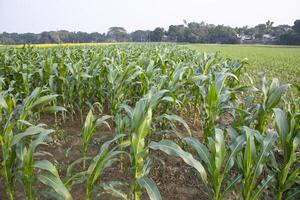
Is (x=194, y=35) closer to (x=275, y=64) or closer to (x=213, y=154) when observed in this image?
(x=275, y=64)

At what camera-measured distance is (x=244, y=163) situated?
76.5 inches

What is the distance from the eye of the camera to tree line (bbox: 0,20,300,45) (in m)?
56.9

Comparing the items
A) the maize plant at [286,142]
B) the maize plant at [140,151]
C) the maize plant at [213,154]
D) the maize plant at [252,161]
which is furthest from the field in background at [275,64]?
the maize plant at [140,151]

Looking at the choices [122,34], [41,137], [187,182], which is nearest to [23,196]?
[41,137]

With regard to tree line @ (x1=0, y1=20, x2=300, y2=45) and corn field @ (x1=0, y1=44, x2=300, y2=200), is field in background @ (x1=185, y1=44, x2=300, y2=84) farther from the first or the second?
tree line @ (x1=0, y1=20, x2=300, y2=45)

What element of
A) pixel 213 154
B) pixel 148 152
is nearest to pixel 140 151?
pixel 213 154

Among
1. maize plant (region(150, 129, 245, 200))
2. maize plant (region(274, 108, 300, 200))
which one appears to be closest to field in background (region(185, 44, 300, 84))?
maize plant (region(274, 108, 300, 200))

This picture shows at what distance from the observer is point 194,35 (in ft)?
229

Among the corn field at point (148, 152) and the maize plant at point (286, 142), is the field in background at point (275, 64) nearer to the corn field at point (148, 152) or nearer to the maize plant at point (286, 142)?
the corn field at point (148, 152)

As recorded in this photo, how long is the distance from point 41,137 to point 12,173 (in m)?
0.41

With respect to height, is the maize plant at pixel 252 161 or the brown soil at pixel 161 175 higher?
the maize plant at pixel 252 161

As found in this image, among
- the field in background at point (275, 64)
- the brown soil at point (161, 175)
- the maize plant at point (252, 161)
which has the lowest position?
the field in background at point (275, 64)

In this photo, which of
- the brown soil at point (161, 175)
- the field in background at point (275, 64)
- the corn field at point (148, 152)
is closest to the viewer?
the corn field at point (148, 152)

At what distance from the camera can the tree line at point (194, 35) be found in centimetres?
5688
